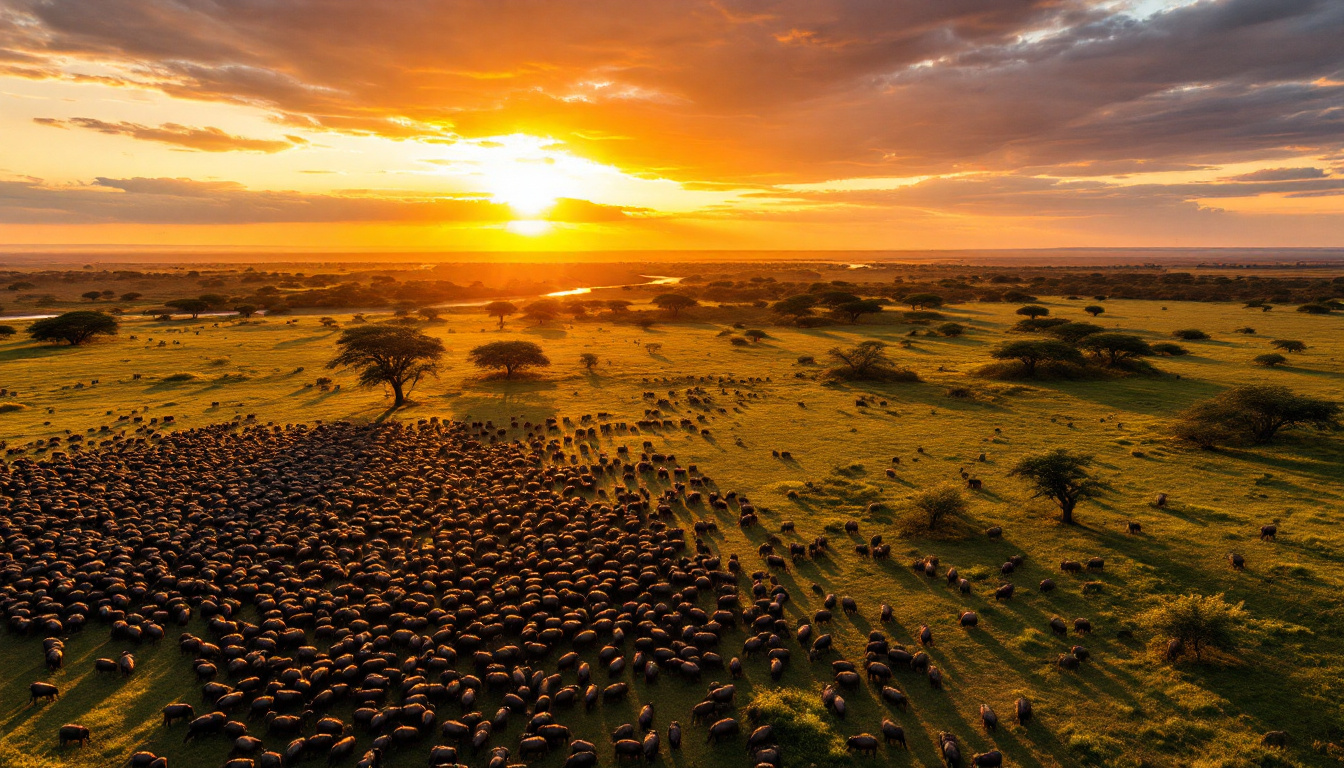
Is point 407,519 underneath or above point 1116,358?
underneath

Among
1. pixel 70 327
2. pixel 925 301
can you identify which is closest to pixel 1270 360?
pixel 925 301

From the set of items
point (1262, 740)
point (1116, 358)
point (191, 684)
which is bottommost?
point (191, 684)

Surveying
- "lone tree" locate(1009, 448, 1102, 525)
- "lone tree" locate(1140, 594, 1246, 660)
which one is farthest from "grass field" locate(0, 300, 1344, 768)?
"lone tree" locate(1009, 448, 1102, 525)

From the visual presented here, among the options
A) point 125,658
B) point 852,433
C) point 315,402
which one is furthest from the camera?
point 315,402

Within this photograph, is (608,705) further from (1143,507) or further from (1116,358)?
(1116,358)

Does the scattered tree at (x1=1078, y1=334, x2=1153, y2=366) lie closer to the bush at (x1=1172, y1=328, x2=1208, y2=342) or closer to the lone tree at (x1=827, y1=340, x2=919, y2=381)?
the lone tree at (x1=827, y1=340, x2=919, y2=381)

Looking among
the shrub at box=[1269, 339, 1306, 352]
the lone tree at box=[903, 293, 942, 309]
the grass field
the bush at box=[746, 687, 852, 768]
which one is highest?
the lone tree at box=[903, 293, 942, 309]

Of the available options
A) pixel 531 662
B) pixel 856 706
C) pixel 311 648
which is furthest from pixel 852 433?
pixel 311 648

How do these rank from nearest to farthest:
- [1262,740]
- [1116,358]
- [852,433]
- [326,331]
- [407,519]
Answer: [1262,740] < [407,519] < [852,433] < [1116,358] < [326,331]
